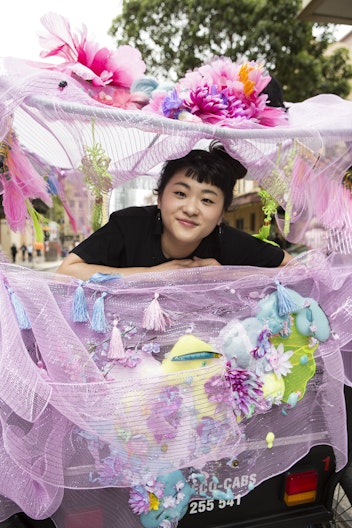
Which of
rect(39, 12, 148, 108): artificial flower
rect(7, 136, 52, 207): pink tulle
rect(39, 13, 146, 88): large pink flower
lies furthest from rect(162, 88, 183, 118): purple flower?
rect(7, 136, 52, 207): pink tulle

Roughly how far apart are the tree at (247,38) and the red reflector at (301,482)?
9.80 m

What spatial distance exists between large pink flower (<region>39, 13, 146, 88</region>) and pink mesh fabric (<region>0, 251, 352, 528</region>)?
0.83 meters

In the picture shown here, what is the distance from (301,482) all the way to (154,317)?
2.72 feet

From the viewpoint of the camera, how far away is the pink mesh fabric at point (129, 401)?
1.27 m

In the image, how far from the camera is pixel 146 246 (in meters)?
2.06

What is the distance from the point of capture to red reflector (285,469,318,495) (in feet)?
5.21

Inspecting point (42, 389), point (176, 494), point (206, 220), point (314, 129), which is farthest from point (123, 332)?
Answer: point (314, 129)

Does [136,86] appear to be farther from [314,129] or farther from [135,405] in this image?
[135,405]

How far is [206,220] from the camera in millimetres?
1852

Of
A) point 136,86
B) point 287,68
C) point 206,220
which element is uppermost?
point 287,68

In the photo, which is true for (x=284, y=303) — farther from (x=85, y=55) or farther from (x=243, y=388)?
(x=85, y=55)

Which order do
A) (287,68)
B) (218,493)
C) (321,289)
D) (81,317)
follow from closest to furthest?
(81,317) → (218,493) → (321,289) → (287,68)

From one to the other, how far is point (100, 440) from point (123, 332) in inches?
12.5

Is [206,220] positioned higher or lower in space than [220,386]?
higher
